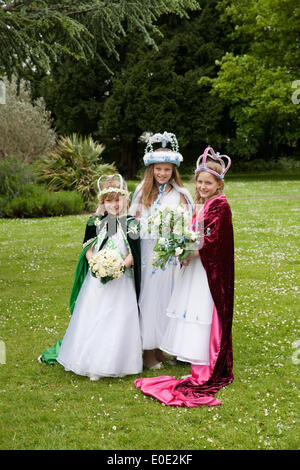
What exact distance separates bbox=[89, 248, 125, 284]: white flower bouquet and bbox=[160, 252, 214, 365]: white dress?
65cm

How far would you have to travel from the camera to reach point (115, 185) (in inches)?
196

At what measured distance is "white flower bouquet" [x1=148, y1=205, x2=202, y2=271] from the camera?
14.0 ft

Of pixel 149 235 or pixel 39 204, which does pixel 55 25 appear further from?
pixel 39 204

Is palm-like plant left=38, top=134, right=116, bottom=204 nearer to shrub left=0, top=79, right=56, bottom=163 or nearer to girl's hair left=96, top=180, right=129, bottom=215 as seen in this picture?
shrub left=0, top=79, right=56, bottom=163

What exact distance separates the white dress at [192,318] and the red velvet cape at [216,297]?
77 millimetres

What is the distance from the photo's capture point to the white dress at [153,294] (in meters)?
4.91

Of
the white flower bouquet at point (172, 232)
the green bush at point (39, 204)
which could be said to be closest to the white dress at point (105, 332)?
the white flower bouquet at point (172, 232)

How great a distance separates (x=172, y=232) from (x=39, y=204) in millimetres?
12918

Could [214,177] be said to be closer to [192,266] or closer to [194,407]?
[192,266]

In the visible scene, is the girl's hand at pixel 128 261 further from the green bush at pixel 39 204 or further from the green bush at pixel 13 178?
the green bush at pixel 13 178

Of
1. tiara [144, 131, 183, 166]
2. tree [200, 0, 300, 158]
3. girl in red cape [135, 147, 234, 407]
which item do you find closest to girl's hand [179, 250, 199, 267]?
girl in red cape [135, 147, 234, 407]

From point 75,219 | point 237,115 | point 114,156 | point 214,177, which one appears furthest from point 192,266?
point 114,156
